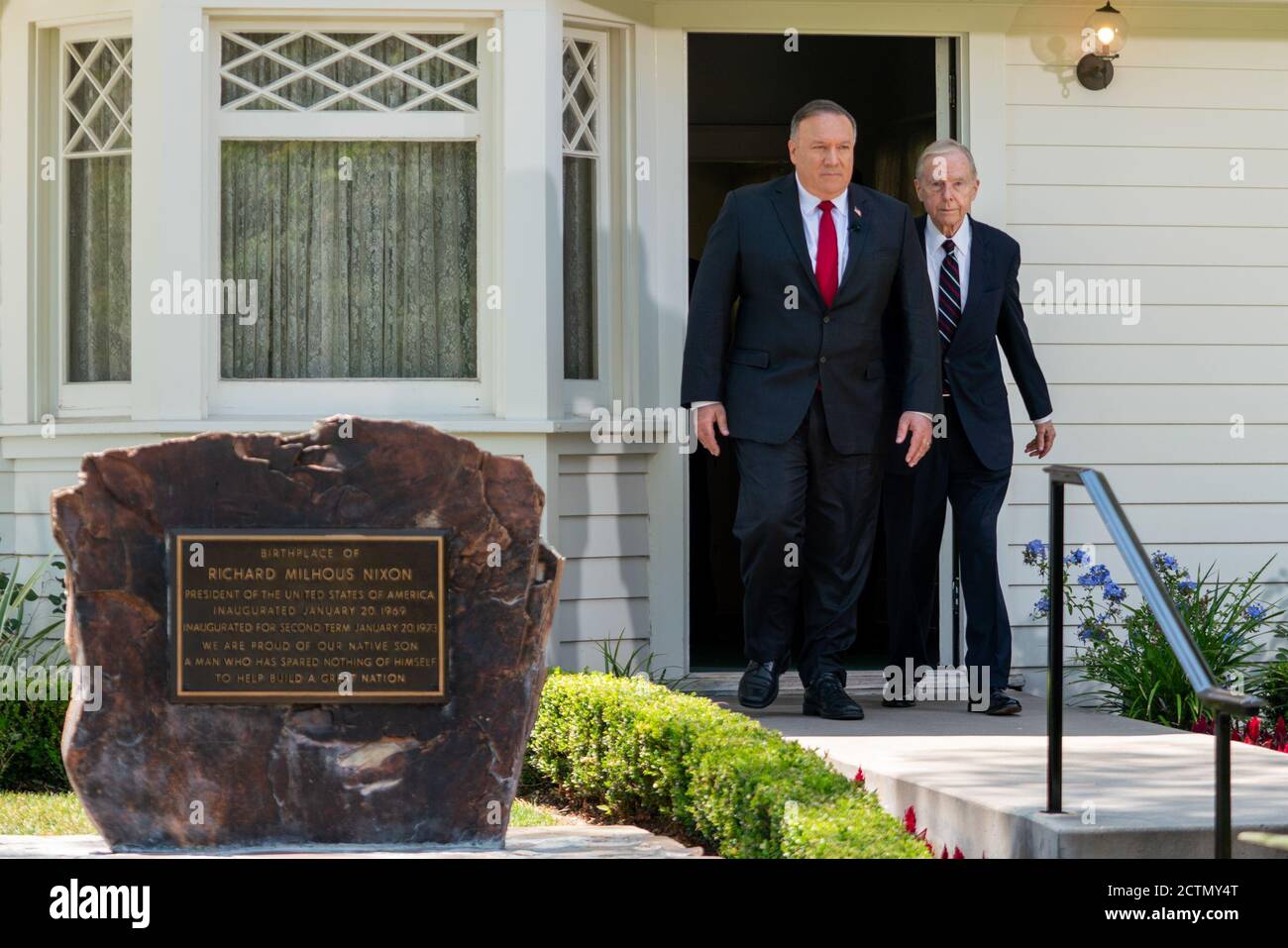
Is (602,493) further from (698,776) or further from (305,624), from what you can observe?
(305,624)

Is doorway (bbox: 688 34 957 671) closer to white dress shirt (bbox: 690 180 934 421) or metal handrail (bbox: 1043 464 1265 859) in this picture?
white dress shirt (bbox: 690 180 934 421)

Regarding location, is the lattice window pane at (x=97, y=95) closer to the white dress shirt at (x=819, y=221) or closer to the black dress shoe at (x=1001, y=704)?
the white dress shirt at (x=819, y=221)

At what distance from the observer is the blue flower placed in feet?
25.5

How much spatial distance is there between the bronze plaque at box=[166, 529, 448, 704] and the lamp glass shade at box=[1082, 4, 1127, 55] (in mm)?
4652

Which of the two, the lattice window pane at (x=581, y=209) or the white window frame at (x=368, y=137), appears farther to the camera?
the lattice window pane at (x=581, y=209)

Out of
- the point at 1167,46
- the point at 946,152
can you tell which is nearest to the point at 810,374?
the point at 946,152

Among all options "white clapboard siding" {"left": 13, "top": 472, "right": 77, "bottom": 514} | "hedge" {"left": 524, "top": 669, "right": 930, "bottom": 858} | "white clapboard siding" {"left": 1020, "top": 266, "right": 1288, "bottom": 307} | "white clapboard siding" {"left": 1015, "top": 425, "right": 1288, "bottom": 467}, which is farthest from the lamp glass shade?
"white clapboard siding" {"left": 13, "top": 472, "right": 77, "bottom": 514}

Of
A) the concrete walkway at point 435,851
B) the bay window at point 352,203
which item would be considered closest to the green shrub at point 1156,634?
the concrete walkway at point 435,851

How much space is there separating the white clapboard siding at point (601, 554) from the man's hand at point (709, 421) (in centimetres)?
127

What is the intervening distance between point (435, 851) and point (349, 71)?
381 centimetres

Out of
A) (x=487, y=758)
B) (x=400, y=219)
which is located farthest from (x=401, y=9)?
(x=487, y=758)

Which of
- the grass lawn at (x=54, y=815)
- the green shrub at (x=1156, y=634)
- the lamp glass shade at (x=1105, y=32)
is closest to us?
the grass lawn at (x=54, y=815)

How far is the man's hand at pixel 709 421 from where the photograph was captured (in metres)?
6.57

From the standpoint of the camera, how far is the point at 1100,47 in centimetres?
839
